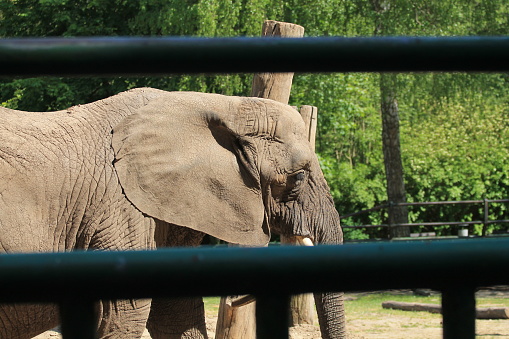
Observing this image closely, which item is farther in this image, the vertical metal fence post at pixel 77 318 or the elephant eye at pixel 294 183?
the elephant eye at pixel 294 183

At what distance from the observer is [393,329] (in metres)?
8.58

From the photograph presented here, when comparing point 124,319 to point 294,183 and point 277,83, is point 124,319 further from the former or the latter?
point 277,83

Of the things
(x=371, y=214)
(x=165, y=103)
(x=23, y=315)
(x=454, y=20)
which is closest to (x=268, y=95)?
(x=165, y=103)

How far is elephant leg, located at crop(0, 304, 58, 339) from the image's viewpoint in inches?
179

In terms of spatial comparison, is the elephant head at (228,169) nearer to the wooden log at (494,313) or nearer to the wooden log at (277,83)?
the wooden log at (277,83)

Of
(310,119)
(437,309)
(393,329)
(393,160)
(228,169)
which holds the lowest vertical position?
(393,329)

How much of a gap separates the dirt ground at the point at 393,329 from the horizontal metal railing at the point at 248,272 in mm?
6535

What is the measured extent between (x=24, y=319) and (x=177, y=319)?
3.68 ft

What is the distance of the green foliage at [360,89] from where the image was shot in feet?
51.3

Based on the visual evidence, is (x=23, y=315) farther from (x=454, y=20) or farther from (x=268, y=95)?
(x=454, y=20)

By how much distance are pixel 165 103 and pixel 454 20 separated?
11.5 meters

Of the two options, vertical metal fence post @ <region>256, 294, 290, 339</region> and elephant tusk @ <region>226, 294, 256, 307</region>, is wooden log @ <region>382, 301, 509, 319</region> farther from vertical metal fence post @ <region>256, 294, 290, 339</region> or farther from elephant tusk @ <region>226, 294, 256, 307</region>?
vertical metal fence post @ <region>256, 294, 290, 339</region>

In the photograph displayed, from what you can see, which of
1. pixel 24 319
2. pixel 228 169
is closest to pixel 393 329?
pixel 228 169

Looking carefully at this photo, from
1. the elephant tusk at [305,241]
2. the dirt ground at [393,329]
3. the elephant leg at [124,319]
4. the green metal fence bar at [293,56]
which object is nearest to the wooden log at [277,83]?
the elephant tusk at [305,241]
